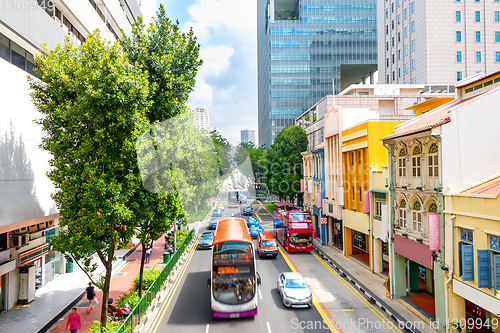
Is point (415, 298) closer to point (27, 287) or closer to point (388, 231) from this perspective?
point (388, 231)

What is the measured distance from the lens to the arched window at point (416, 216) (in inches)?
632

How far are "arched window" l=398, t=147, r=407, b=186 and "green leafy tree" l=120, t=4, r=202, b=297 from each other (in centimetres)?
1154

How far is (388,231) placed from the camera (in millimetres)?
19078

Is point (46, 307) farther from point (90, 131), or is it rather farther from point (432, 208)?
point (432, 208)

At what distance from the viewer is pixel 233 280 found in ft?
48.5

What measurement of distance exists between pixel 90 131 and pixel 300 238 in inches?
838

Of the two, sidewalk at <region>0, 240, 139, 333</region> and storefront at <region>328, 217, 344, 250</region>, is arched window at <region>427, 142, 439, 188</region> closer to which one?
storefront at <region>328, 217, 344, 250</region>

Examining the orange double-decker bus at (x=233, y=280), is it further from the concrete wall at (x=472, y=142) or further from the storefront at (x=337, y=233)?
the storefront at (x=337, y=233)

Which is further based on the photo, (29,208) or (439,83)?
(439,83)

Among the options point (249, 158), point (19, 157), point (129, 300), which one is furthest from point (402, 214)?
point (249, 158)

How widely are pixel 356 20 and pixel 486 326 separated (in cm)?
9554

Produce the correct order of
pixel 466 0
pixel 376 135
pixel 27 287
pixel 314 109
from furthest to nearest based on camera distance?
pixel 466 0, pixel 314 109, pixel 376 135, pixel 27 287

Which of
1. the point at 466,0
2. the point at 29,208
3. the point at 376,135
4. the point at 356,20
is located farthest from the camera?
the point at 356,20

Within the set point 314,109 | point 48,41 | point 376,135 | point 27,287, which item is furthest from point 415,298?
point 314,109
